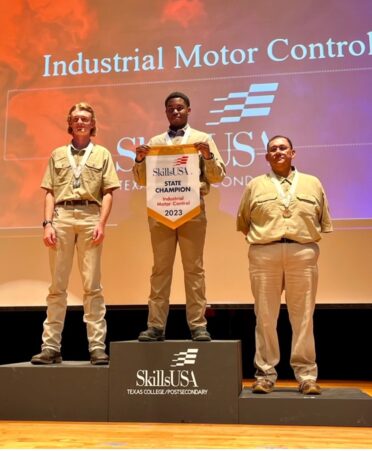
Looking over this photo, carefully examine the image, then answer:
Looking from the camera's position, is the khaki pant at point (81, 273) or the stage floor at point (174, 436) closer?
the stage floor at point (174, 436)

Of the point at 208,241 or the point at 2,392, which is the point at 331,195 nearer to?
the point at 208,241

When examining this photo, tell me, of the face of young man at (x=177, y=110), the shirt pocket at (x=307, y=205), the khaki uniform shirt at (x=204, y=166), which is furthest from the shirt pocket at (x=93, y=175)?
the shirt pocket at (x=307, y=205)

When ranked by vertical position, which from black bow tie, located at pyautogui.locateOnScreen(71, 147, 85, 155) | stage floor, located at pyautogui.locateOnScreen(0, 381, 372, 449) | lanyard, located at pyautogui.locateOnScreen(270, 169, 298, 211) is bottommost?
stage floor, located at pyautogui.locateOnScreen(0, 381, 372, 449)

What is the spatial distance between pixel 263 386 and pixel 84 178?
1.58m

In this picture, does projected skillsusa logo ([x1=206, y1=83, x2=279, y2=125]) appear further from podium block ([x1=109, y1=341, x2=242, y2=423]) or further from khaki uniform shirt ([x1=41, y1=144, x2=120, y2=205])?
podium block ([x1=109, y1=341, x2=242, y2=423])

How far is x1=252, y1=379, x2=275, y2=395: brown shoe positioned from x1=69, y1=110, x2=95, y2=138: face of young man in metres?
1.79

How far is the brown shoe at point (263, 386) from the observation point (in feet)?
10.4

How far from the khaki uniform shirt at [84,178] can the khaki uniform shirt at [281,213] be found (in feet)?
2.73

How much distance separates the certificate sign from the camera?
3.29 m

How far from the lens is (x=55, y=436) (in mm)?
2799

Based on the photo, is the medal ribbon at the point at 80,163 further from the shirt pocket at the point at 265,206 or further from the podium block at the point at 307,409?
the podium block at the point at 307,409

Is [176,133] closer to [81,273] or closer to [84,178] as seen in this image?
[84,178]

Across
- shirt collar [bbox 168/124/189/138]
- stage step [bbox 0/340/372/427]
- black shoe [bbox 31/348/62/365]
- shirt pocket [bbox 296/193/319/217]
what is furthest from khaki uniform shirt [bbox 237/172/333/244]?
black shoe [bbox 31/348/62/365]

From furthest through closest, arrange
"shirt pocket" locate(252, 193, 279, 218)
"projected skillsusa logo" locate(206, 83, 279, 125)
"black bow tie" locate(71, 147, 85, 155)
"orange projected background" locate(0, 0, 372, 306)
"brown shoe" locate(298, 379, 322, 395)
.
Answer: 1. "projected skillsusa logo" locate(206, 83, 279, 125)
2. "orange projected background" locate(0, 0, 372, 306)
3. "black bow tie" locate(71, 147, 85, 155)
4. "shirt pocket" locate(252, 193, 279, 218)
5. "brown shoe" locate(298, 379, 322, 395)
